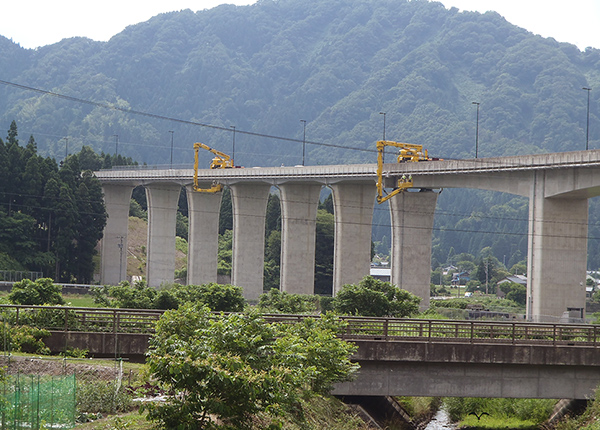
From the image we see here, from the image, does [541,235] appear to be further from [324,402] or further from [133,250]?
[133,250]

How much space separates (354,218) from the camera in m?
75.2

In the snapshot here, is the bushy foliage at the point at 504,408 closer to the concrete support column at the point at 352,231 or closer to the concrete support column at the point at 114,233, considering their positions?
the concrete support column at the point at 352,231

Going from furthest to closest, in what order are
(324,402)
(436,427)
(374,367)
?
1. (436,427)
2. (374,367)
3. (324,402)

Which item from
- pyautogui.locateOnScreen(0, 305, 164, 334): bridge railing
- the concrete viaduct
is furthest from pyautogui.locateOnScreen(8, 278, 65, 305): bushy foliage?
the concrete viaduct

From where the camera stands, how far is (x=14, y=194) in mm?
95312

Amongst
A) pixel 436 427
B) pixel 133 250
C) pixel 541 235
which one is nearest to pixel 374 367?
pixel 436 427

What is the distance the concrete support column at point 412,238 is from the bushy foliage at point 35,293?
3392 cm

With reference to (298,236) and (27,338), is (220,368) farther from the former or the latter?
(298,236)

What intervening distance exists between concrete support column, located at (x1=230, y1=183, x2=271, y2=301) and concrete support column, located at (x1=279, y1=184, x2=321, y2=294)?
5.89 meters

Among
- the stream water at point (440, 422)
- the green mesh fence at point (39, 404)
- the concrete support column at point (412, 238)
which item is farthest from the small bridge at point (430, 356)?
the concrete support column at point (412, 238)

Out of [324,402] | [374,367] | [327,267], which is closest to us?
[324,402]

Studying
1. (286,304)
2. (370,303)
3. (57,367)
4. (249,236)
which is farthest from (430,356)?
(249,236)

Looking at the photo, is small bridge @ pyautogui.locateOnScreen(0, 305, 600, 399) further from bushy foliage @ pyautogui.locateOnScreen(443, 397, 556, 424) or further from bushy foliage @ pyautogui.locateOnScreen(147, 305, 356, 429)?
bushy foliage @ pyautogui.locateOnScreen(147, 305, 356, 429)

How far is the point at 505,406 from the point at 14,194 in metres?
68.8
